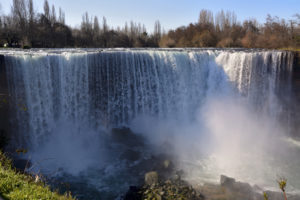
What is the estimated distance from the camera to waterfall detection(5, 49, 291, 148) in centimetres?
1018

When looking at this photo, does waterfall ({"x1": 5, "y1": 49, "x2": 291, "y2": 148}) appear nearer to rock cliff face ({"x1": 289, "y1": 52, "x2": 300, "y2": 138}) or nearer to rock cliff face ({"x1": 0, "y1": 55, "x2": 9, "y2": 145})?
rock cliff face ({"x1": 0, "y1": 55, "x2": 9, "y2": 145})

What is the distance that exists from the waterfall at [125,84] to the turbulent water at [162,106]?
1.7 inches

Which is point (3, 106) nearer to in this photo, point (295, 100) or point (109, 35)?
point (295, 100)

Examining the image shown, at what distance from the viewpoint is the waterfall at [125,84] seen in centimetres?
1018

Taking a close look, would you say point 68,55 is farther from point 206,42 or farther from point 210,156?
point 206,42

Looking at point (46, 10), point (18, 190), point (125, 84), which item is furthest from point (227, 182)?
point (46, 10)

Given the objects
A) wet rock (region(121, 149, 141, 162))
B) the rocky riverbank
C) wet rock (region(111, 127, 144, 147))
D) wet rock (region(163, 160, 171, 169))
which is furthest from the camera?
wet rock (region(111, 127, 144, 147))

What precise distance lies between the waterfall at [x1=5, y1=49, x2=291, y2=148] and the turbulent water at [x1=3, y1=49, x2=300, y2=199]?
0.14 feet

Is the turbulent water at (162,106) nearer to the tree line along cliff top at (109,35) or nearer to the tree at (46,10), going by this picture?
the tree line along cliff top at (109,35)

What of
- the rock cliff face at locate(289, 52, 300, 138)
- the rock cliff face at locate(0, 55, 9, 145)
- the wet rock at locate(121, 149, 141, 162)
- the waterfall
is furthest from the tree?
the rock cliff face at locate(289, 52, 300, 138)


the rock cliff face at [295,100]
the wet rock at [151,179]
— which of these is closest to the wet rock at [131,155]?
the wet rock at [151,179]

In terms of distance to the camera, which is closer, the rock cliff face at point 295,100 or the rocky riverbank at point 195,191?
the rocky riverbank at point 195,191

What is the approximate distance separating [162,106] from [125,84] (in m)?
2.29

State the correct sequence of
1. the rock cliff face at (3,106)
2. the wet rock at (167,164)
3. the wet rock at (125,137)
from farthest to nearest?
the wet rock at (125,137), the rock cliff face at (3,106), the wet rock at (167,164)
